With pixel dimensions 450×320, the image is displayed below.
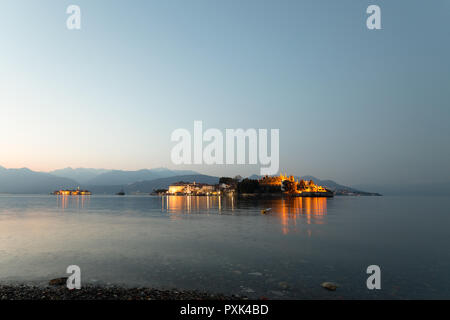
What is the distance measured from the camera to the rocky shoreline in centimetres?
1474

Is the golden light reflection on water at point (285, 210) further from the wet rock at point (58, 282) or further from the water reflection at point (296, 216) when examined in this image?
the wet rock at point (58, 282)

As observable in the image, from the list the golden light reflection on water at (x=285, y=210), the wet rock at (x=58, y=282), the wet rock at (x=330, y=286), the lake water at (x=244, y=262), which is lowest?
the golden light reflection on water at (x=285, y=210)

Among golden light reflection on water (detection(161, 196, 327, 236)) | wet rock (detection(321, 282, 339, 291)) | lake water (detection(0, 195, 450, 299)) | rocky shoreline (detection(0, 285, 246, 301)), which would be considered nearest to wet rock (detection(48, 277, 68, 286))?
rocky shoreline (detection(0, 285, 246, 301))

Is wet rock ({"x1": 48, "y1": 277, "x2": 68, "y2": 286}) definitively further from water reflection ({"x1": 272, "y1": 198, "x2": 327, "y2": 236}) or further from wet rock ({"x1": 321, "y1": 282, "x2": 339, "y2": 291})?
water reflection ({"x1": 272, "y1": 198, "x2": 327, "y2": 236})

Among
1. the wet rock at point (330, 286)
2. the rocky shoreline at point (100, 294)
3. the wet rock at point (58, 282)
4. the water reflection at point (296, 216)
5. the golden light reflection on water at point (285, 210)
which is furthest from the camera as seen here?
the golden light reflection on water at point (285, 210)

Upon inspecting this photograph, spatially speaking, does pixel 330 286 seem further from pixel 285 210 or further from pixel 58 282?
pixel 285 210

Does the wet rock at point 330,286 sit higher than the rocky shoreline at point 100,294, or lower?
lower

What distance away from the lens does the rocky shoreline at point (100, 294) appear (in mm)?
14742

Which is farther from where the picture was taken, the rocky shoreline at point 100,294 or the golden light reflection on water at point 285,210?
the golden light reflection on water at point 285,210

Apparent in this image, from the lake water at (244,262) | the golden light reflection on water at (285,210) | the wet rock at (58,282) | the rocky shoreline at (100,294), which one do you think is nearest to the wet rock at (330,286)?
the lake water at (244,262)

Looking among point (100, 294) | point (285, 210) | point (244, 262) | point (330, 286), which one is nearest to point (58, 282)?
point (100, 294)

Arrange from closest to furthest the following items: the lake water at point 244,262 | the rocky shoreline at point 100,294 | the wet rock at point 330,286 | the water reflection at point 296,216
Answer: the rocky shoreline at point 100,294, the wet rock at point 330,286, the lake water at point 244,262, the water reflection at point 296,216
